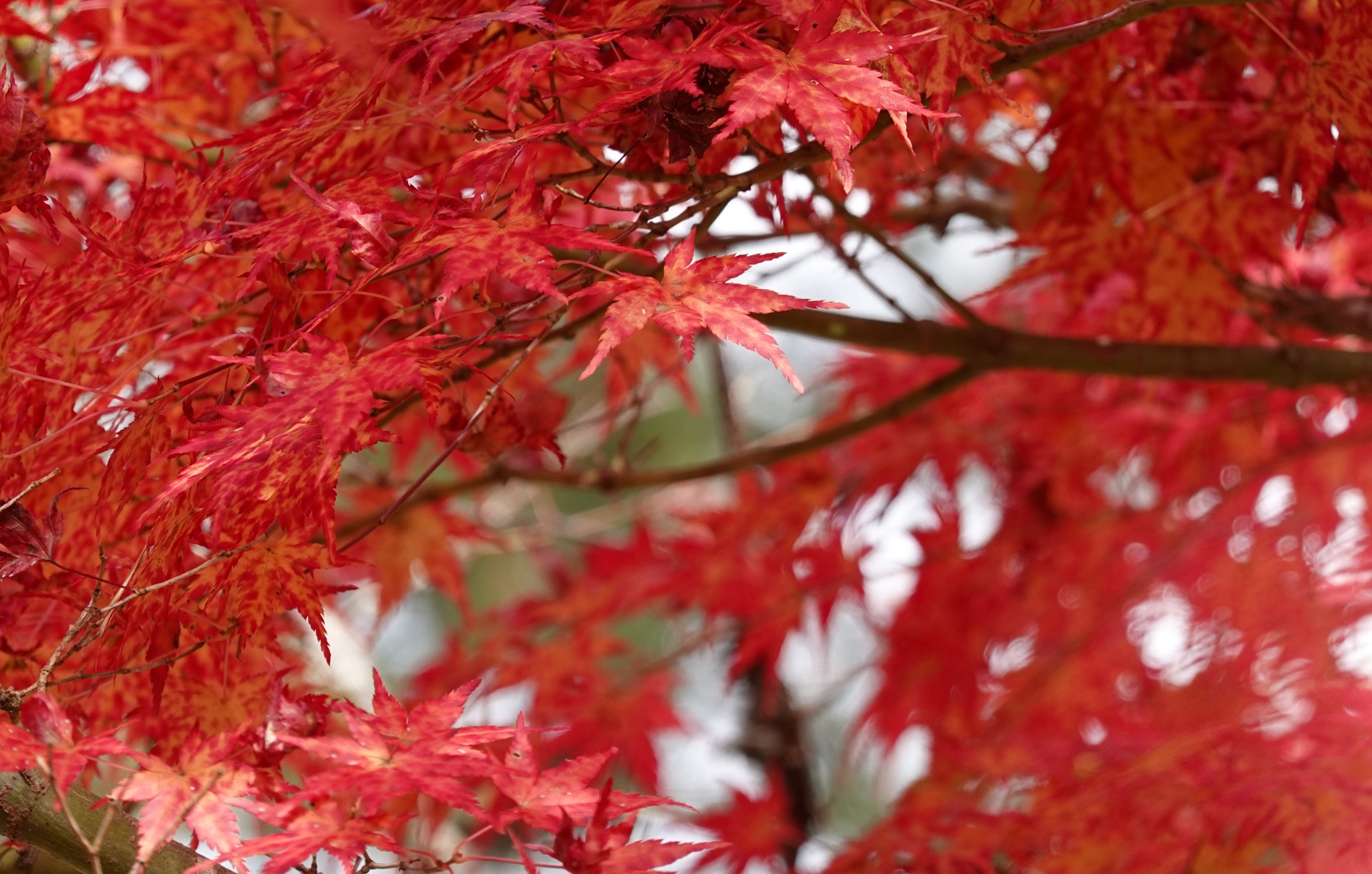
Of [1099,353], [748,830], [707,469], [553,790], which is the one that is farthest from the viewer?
[748,830]

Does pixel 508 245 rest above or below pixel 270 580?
above

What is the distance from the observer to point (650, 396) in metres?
1.61

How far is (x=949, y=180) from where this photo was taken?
77.8 inches

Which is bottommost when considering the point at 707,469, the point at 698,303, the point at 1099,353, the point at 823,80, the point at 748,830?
the point at 748,830

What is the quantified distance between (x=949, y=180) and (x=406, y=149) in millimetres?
1115

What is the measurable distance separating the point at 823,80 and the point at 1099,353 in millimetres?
735

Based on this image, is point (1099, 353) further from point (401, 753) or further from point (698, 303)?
point (401, 753)

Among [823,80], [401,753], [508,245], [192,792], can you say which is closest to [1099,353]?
[823,80]

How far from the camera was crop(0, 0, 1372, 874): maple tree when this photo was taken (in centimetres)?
76

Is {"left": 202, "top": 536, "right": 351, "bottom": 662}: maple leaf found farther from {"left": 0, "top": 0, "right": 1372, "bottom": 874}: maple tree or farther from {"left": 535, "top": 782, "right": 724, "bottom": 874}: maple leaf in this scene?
{"left": 535, "top": 782, "right": 724, "bottom": 874}: maple leaf

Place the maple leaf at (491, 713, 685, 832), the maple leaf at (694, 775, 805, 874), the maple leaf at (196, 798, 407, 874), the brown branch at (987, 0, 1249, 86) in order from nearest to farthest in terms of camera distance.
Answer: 1. the maple leaf at (196, 798, 407, 874)
2. the maple leaf at (491, 713, 685, 832)
3. the brown branch at (987, 0, 1249, 86)
4. the maple leaf at (694, 775, 805, 874)

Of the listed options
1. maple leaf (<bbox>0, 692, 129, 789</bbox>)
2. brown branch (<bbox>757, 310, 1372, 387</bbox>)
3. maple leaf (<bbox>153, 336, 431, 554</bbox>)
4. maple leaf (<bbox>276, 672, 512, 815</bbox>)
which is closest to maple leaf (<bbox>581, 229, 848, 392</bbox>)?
maple leaf (<bbox>153, 336, 431, 554</bbox>)

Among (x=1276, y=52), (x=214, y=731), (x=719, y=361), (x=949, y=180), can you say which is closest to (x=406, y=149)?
(x=214, y=731)

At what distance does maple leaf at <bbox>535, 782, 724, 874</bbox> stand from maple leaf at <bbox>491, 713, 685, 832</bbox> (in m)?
0.02
